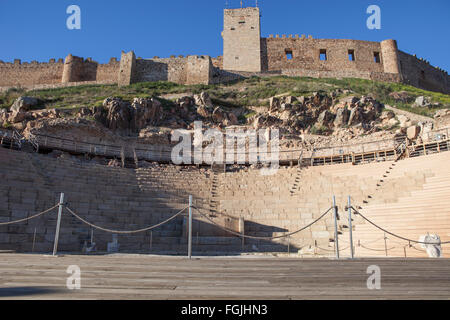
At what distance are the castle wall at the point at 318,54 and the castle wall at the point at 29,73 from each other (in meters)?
27.4

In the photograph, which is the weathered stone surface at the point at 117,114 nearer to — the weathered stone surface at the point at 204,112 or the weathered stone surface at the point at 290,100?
the weathered stone surface at the point at 204,112

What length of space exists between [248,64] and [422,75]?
25.2m

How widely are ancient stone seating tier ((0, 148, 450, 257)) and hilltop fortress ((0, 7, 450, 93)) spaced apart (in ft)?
79.3

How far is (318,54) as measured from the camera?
41688 mm

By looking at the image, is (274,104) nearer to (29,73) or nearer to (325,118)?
(325,118)

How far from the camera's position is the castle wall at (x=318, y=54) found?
41.1 m

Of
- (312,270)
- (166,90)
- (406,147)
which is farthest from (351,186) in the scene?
(166,90)

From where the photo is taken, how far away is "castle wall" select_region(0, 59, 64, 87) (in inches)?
1572

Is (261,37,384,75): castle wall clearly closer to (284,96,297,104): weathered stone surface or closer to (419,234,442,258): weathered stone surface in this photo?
(284,96,297,104): weathered stone surface

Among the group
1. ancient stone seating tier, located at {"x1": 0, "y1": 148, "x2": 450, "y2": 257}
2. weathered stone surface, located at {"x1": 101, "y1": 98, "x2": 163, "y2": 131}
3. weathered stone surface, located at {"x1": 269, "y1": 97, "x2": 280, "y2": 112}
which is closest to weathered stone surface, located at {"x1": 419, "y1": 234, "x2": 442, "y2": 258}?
ancient stone seating tier, located at {"x1": 0, "y1": 148, "x2": 450, "y2": 257}

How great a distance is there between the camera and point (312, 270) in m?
4.52

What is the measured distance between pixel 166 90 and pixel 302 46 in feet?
67.5

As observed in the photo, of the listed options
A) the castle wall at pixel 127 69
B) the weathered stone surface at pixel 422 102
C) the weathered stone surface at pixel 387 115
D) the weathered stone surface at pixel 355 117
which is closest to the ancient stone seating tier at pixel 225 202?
the weathered stone surface at pixel 355 117

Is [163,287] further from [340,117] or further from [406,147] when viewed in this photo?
[340,117]
